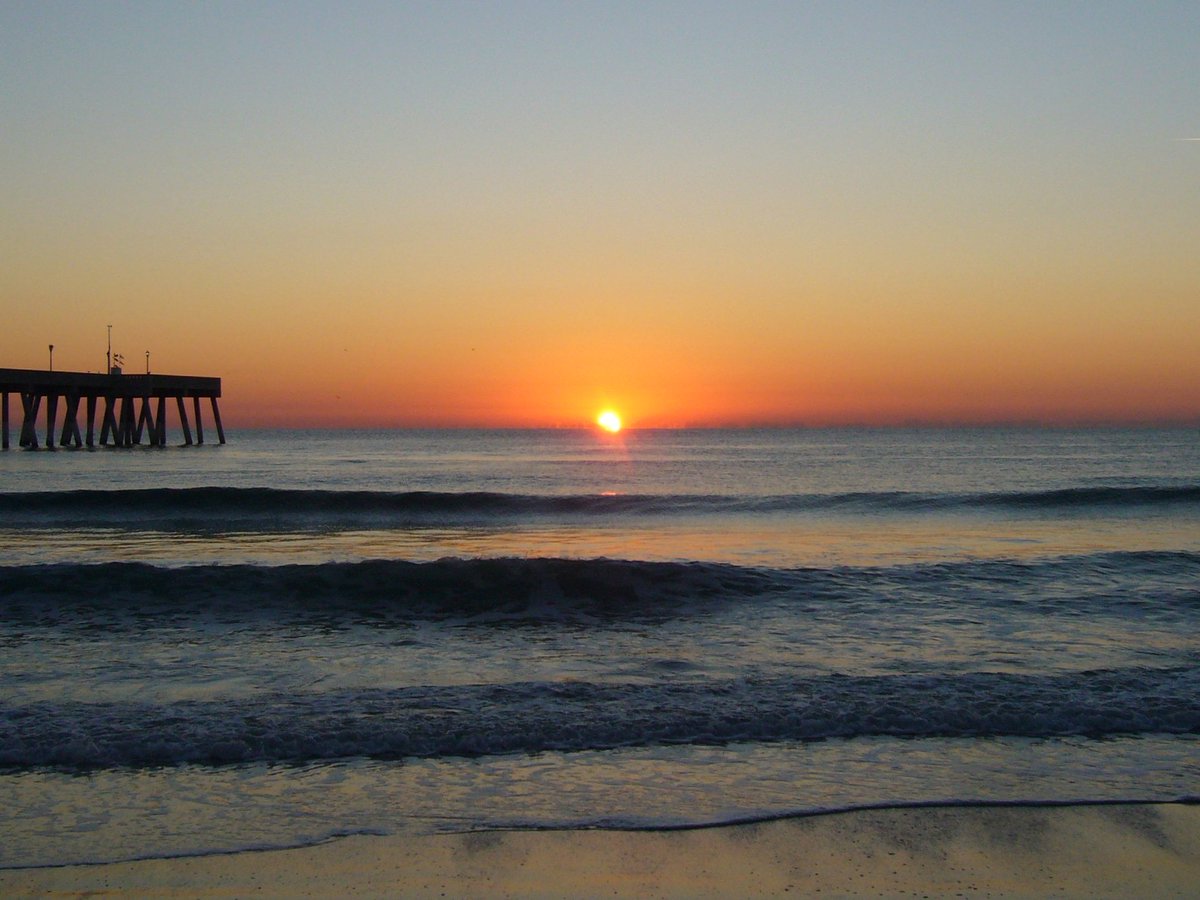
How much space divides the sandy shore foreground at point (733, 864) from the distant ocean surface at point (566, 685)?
204mm

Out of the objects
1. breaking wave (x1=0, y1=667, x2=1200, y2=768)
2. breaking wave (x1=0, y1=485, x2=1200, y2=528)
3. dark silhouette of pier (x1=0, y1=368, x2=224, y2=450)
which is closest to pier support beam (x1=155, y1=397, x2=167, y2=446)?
dark silhouette of pier (x1=0, y1=368, x2=224, y2=450)

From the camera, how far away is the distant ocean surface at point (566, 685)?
5664mm

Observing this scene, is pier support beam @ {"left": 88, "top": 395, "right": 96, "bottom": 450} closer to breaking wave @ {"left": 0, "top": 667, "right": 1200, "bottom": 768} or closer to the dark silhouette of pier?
the dark silhouette of pier

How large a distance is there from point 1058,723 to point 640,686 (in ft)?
10.6

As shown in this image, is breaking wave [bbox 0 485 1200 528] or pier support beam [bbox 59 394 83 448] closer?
breaking wave [bbox 0 485 1200 528]

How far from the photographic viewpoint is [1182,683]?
26.7 ft

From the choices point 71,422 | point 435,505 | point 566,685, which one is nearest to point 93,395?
point 71,422

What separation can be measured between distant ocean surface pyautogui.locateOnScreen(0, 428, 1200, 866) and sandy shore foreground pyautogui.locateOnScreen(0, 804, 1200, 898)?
204 millimetres

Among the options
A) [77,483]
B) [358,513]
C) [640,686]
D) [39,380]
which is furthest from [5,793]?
[39,380]

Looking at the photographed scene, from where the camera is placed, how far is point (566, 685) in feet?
26.5

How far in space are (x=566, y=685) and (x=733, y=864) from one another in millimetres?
3396

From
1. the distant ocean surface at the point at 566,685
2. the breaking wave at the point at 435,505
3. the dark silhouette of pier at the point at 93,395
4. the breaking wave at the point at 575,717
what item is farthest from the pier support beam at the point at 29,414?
the breaking wave at the point at 575,717

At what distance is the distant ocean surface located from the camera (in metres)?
5.66

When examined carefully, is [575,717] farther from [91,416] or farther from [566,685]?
[91,416]
